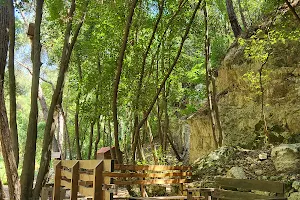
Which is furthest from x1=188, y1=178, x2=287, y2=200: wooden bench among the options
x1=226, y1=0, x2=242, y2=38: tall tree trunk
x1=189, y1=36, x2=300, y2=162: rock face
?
x1=226, y1=0, x2=242, y2=38: tall tree trunk

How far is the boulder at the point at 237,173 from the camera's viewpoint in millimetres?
7046

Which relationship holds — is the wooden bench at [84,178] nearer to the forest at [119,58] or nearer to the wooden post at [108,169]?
the wooden post at [108,169]

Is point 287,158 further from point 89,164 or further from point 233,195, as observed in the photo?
point 89,164

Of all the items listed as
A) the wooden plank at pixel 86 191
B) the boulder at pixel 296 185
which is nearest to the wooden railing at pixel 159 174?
the wooden plank at pixel 86 191

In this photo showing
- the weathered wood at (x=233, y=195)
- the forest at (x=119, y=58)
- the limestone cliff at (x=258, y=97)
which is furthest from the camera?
the limestone cliff at (x=258, y=97)

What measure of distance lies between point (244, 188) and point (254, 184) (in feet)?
1.05

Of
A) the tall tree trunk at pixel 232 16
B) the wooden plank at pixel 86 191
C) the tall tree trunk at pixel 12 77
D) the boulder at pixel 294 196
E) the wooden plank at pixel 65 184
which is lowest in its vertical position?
the boulder at pixel 294 196

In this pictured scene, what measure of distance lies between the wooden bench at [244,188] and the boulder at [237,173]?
93cm

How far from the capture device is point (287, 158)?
6.89 metres

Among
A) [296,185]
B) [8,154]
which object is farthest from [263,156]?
[8,154]

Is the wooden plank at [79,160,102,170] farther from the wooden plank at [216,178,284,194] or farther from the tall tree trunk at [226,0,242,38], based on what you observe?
the tall tree trunk at [226,0,242,38]

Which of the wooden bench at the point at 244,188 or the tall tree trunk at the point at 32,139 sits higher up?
the tall tree trunk at the point at 32,139

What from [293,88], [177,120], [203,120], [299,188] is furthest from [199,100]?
[299,188]

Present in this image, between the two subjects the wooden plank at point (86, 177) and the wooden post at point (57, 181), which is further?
the wooden post at point (57, 181)
